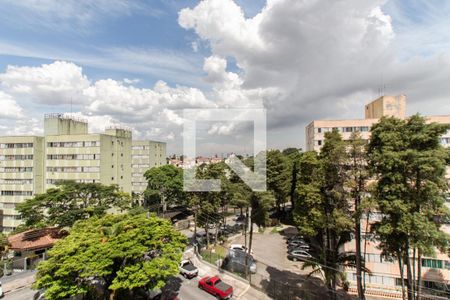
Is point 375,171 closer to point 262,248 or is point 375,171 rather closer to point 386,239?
point 386,239

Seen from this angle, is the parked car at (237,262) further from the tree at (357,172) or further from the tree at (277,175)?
the tree at (357,172)

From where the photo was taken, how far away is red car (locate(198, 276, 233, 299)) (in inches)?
673

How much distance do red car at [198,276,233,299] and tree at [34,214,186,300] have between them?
14.4ft

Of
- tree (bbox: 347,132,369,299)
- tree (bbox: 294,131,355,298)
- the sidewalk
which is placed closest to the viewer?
tree (bbox: 347,132,369,299)

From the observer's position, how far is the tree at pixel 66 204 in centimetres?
2378

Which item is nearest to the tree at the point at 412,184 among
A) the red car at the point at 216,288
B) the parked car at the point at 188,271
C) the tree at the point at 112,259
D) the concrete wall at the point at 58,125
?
the red car at the point at 216,288

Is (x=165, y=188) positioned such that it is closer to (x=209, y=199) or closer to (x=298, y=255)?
(x=209, y=199)

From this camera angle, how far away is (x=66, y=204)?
25.7 metres

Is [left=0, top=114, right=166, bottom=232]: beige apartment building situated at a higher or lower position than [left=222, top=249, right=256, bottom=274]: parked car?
higher

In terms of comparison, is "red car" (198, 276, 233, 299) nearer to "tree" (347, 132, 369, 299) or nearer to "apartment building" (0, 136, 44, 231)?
"tree" (347, 132, 369, 299)

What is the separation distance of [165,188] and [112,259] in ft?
95.8

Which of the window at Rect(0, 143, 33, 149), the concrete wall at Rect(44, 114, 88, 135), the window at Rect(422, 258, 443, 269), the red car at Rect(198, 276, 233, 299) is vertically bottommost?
the red car at Rect(198, 276, 233, 299)

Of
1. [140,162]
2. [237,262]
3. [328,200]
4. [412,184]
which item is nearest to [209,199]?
[237,262]

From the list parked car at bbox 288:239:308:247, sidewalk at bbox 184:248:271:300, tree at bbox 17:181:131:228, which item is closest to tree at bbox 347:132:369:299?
sidewalk at bbox 184:248:271:300
